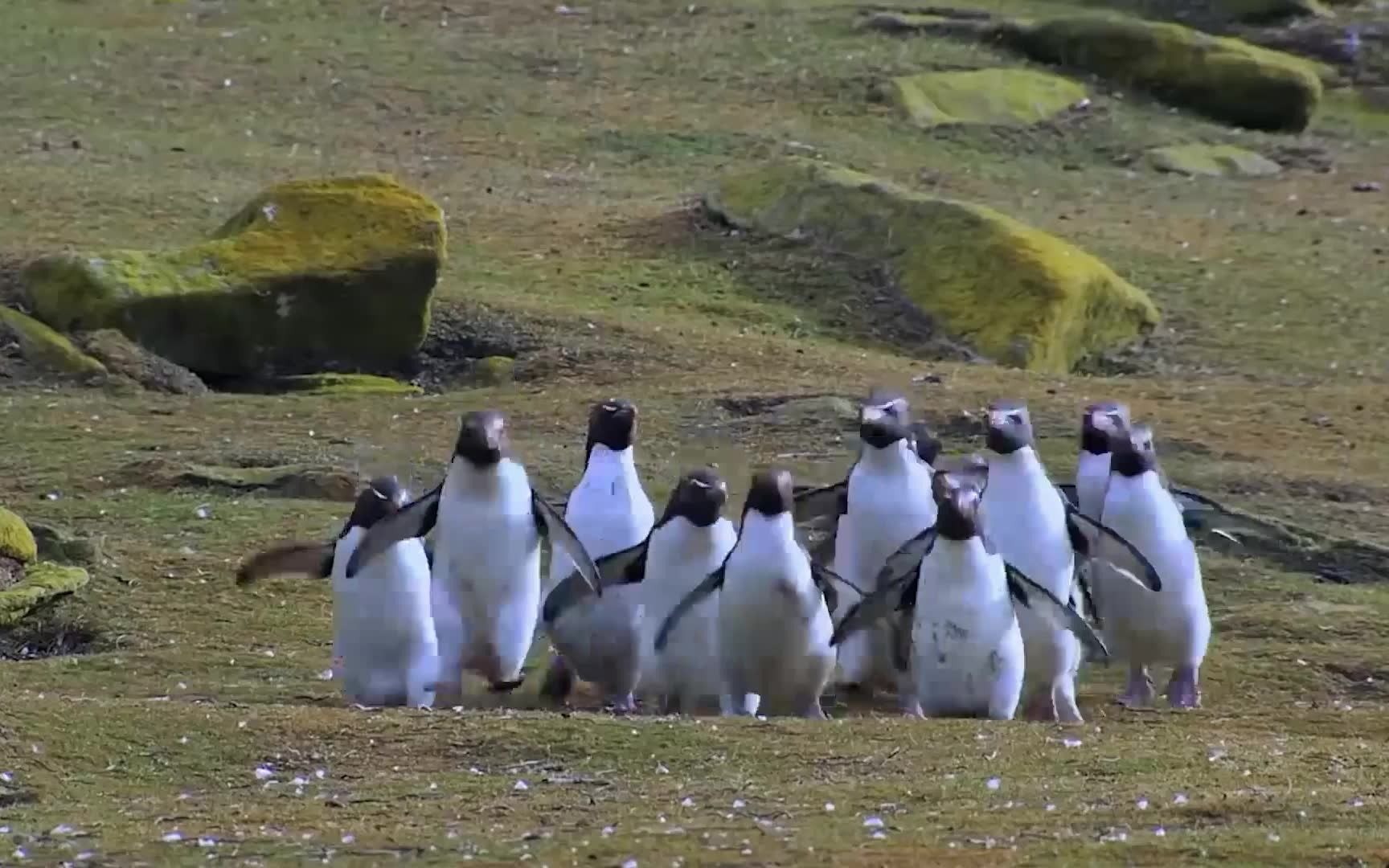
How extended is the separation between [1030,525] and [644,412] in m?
5.54

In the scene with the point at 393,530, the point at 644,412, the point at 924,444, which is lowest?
the point at 644,412

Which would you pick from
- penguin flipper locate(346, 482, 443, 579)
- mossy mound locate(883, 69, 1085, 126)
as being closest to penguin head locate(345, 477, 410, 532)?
penguin flipper locate(346, 482, 443, 579)

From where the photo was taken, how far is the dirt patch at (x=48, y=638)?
10.6 meters

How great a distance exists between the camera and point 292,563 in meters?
10.4

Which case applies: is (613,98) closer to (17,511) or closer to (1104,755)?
(17,511)

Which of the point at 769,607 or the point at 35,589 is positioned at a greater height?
the point at 769,607

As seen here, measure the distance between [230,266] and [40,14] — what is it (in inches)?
506

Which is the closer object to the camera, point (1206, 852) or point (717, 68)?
point (1206, 852)

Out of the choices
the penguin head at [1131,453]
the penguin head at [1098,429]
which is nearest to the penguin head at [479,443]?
the penguin head at [1131,453]

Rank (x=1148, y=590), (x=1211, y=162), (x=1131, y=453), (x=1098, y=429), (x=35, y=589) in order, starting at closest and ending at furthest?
(x=1148, y=590), (x=1131, y=453), (x=1098, y=429), (x=35, y=589), (x=1211, y=162)

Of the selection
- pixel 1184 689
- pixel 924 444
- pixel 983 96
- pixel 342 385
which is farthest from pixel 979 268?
pixel 1184 689

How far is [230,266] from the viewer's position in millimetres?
16266

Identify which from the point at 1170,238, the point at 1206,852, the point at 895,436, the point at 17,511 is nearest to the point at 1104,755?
the point at 1206,852

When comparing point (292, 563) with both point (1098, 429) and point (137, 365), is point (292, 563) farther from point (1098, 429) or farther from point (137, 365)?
point (137, 365)
